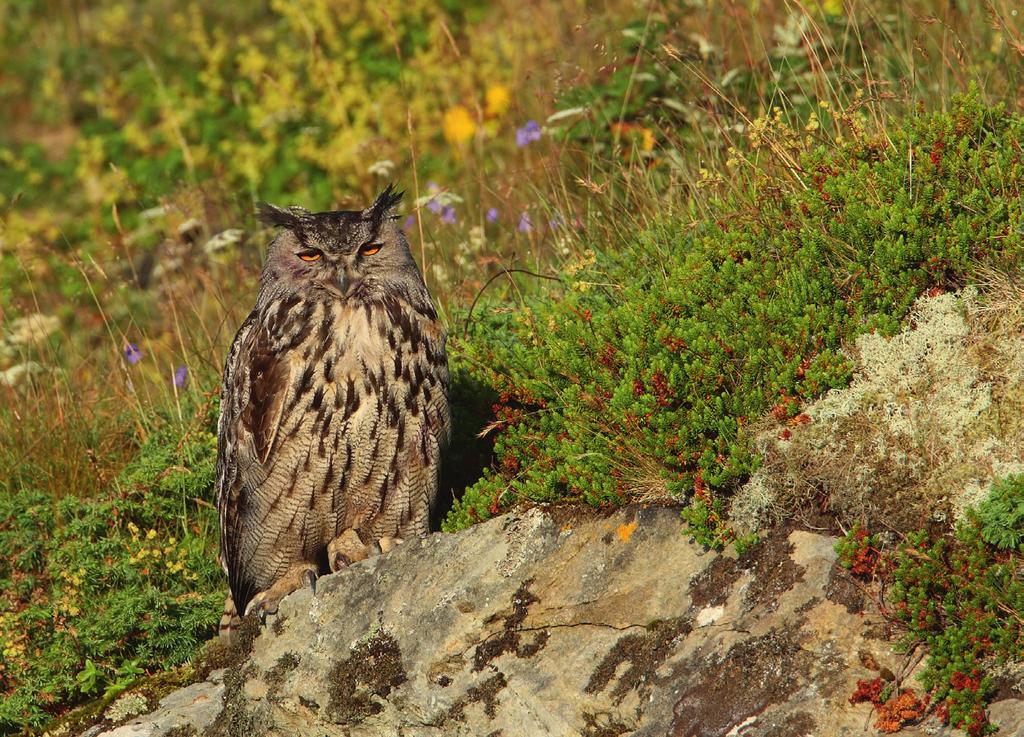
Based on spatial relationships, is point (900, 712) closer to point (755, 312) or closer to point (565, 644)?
point (565, 644)

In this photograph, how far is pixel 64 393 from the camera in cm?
541

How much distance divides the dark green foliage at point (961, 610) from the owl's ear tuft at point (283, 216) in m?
2.36

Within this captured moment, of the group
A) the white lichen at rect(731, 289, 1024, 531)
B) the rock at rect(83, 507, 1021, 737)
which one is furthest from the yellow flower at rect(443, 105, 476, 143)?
the white lichen at rect(731, 289, 1024, 531)

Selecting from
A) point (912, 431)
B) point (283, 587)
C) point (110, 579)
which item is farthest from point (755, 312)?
point (110, 579)

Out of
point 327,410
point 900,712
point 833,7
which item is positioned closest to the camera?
point 900,712

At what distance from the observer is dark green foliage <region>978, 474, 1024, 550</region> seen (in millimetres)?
2842

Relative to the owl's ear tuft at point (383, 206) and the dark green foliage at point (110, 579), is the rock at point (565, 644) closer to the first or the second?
the dark green foliage at point (110, 579)

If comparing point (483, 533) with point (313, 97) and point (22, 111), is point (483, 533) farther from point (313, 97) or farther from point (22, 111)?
point (22, 111)

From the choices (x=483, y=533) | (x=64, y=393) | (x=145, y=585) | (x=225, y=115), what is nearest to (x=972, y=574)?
(x=483, y=533)

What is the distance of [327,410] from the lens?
3850 millimetres

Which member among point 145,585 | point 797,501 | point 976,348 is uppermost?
point 976,348

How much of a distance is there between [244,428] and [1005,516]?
243cm

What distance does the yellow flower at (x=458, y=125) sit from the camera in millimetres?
7492

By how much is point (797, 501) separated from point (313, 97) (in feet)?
22.6
